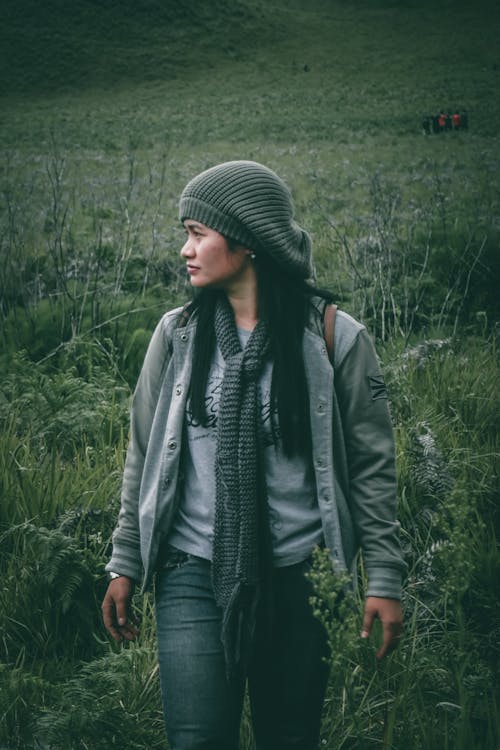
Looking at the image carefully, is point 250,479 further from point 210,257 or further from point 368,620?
point 210,257

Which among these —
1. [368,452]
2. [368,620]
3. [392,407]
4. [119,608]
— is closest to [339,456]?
[368,452]

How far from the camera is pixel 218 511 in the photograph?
2.07 metres

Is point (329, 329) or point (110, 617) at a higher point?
point (329, 329)

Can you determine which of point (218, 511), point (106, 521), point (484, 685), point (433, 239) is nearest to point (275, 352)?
point (218, 511)

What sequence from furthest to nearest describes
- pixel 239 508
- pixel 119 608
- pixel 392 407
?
1. pixel 392 407
2. pixel 119 608
3. pixel 239 508

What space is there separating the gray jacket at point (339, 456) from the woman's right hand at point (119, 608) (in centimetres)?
4

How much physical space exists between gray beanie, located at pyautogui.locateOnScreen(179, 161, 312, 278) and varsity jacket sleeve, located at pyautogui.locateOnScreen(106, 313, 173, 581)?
37 cm

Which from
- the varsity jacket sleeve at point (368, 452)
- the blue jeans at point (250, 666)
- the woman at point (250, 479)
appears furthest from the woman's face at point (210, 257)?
the blue jeans at point (250, 666)

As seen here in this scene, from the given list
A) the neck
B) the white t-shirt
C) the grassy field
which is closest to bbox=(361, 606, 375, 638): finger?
the grassy field

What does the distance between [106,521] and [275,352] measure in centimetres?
175

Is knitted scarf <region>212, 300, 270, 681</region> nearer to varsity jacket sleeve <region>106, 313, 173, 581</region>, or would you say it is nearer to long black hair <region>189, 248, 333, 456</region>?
long black hair <region>189, 248, 333, 456</region>

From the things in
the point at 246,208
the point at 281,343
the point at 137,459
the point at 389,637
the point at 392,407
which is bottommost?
the point at 392,407

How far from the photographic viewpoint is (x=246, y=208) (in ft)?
7.11

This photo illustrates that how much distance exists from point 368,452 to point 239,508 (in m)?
0.43
